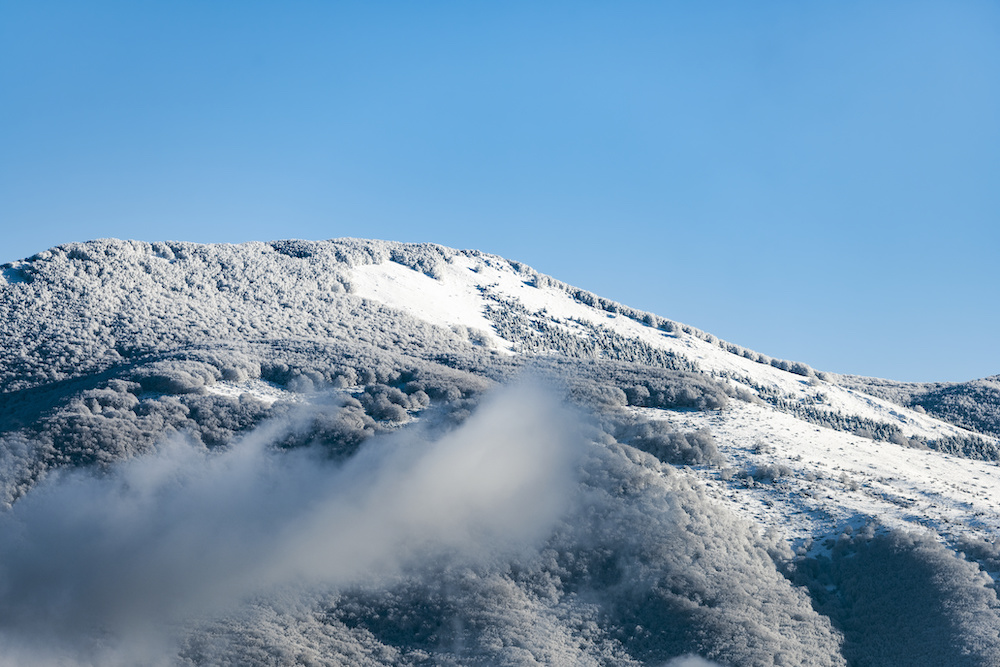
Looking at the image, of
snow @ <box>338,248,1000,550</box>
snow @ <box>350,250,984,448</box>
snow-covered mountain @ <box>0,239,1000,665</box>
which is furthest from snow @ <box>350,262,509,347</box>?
snow-covered mountain @ <box>0,239,1000,665</box>

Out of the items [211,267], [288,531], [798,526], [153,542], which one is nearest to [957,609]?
[798,526]

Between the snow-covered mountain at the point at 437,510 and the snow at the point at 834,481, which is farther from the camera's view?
the snow at the point at 834,481

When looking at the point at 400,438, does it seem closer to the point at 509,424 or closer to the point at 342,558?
the point at 509,424

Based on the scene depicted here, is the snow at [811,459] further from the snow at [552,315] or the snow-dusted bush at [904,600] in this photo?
the snow-dusted bush at [904,600]

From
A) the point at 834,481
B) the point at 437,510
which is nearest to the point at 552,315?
the point at 834,481

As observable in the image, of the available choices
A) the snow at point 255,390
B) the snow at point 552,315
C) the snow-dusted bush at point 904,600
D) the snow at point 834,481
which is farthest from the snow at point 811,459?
the snow at point 255,390

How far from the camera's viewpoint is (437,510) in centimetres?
4634

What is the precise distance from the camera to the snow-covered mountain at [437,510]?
38.1 m

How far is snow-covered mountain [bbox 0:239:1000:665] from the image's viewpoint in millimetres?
38094

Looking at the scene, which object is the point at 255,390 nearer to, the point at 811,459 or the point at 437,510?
the point at 437,510

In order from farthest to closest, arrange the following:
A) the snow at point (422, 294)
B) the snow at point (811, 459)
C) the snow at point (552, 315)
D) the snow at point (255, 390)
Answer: the snow at point (422, 294)
the snow at point (552, 315)
the snow at point (255, 390)
the snow at point (811, 459)

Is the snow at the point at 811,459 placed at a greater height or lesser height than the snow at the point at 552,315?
lesser

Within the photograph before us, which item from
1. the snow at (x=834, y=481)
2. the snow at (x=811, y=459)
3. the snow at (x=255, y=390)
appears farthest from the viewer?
the snow at (x=255, y=390)

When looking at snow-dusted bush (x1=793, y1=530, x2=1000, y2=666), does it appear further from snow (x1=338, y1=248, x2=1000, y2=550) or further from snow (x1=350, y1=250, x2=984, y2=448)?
snow (x1=350, y1=250, x2=984, y2=448)
